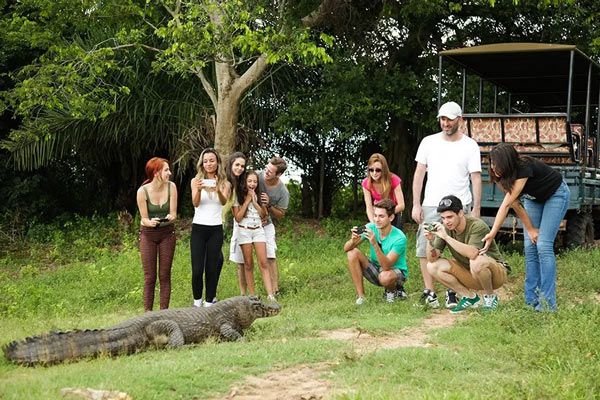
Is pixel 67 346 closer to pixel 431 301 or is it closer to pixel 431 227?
pixel 431 227

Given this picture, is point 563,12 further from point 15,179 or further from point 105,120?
point 15,179

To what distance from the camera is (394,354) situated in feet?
20.6

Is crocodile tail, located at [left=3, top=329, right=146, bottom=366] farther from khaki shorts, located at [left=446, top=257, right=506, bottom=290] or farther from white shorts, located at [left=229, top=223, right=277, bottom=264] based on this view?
khaki shorts, located at [left=446, top=257, right=506, bottom=290]

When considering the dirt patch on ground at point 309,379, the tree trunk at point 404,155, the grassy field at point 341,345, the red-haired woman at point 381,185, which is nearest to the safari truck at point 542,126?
the grassy field at point 341,345

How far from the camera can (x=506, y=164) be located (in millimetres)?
7707

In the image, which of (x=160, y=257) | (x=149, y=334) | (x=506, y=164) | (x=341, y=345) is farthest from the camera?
(x=160, y=257)

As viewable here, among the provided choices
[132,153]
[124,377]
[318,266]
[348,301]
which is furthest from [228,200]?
[132,153]

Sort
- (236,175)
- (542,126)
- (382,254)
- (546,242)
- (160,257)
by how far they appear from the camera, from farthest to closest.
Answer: (542,126) → (236,175) → (160,257) → (382,254) → (546,242)

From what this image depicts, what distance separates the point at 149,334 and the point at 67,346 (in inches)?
30.5

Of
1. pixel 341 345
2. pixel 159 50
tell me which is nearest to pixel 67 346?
pixel 341 345

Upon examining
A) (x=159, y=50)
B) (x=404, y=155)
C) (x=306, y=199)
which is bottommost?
(x=306, y=199)

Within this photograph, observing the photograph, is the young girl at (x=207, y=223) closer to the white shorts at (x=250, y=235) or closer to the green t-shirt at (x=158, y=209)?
the green t-shirt at (x=158, y=209)

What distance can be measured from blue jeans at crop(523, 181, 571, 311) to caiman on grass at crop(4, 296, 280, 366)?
7.96 ft

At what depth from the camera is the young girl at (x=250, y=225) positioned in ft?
31.7
